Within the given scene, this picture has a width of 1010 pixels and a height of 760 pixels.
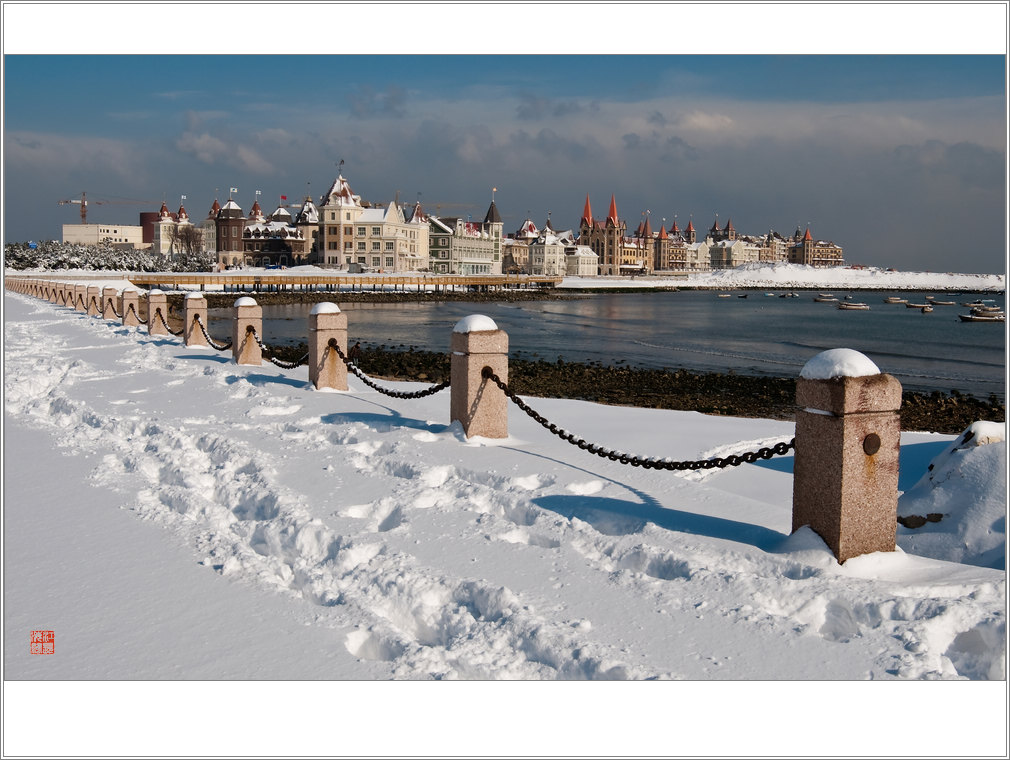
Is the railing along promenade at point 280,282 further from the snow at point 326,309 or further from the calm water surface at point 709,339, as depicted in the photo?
the snow at point 326,309

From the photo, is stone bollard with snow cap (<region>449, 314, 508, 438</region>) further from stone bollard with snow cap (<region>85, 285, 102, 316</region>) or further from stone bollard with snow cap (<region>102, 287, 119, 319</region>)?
stone bollard with snow cap (<region>85, 285, 102, 316</region>)

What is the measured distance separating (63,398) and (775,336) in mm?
43408

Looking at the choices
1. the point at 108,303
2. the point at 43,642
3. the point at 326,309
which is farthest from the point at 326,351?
the point at 108,303

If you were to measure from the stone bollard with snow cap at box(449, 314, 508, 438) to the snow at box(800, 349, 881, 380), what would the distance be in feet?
12.8

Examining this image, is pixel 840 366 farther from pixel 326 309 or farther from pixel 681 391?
pixel 681 391

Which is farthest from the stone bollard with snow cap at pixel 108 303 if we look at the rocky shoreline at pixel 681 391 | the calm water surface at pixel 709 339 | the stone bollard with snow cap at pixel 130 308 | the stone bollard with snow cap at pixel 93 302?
the rocky shoreline at pixel 681 391

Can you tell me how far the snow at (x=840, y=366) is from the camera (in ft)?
17.0

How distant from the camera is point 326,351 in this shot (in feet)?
39.3

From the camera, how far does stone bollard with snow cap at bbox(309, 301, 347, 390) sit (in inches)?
471

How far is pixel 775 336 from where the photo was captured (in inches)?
1907

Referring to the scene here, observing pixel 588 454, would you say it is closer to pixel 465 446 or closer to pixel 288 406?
pixel 465 446

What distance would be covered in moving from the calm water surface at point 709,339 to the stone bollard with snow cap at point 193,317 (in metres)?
13.7

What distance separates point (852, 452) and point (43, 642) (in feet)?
15.7

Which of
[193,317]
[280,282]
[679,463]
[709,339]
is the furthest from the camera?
[280,282]
